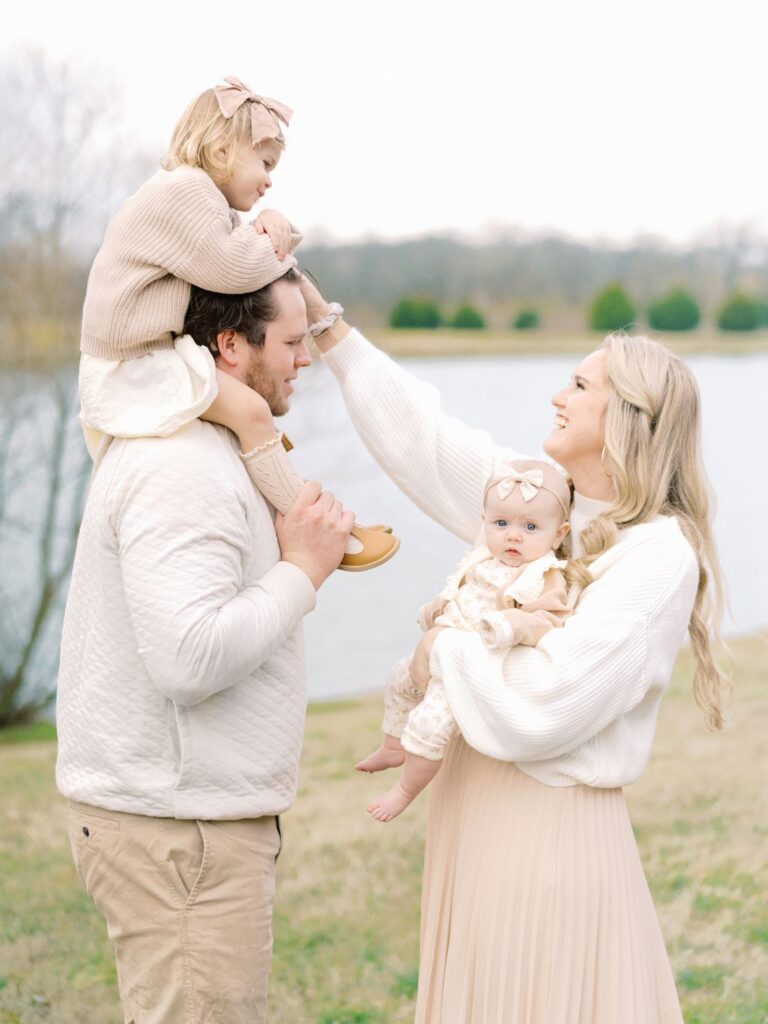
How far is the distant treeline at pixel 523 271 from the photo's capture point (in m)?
7.05

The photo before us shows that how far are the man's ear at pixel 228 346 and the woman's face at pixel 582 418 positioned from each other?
567 mm

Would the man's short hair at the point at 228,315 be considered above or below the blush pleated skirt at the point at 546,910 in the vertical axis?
above

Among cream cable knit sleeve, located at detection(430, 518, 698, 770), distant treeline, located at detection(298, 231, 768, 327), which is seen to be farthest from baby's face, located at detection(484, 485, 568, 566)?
distant treeline, located at detection(298, 231, 768, 327)

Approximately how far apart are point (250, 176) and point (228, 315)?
235 millimetres

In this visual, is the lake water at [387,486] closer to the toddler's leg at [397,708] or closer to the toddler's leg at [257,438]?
the toddler's leg at [397,708]

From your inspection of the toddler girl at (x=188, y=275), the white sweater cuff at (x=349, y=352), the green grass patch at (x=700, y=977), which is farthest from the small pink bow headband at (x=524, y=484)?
the green grass patch at (x=700, y=977)

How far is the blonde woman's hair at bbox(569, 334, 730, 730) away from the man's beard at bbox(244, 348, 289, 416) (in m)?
0.56

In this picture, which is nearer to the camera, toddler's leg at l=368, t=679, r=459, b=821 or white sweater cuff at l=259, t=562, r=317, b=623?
white sweater cuff at l=259, t=562, r=317, b=623

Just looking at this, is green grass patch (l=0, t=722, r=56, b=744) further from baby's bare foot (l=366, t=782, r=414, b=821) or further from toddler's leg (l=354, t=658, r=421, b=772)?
baby's bare foot (l=366, t=782, r=414, b=821)

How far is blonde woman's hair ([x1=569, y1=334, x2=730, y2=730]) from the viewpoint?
2229mm

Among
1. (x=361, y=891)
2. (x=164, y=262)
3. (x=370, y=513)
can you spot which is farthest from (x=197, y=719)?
(x=370, y=513)

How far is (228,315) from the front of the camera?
208 cm

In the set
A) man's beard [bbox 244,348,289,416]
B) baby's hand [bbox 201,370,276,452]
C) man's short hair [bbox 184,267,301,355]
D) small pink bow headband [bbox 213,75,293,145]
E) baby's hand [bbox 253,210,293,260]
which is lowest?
baby's hand [bbox 201,370,276,452]

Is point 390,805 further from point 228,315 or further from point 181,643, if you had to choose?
point 228,315
